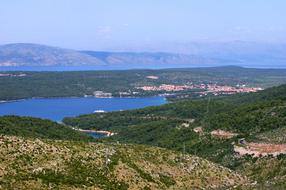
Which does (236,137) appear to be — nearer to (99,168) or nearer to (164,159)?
(164,159)

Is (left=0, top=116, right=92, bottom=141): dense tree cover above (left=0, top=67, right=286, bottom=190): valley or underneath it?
underneath

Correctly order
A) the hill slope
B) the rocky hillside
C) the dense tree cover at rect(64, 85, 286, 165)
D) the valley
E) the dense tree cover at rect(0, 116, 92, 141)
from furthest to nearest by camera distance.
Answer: the dense tree cover at rect(0, 116, 92, 141) → the dense tree cover at rect(64, 85, 286, 165) → the hill slope → the valley → the rocky hillside

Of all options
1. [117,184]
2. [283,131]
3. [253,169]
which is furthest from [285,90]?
[117,184]

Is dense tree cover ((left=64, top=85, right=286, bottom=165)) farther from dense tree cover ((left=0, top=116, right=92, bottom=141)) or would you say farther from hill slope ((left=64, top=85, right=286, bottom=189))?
dense tree cover ((left=0, top=116, right=92, bottom=141))

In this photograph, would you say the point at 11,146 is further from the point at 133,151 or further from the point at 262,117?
the point at 262,117

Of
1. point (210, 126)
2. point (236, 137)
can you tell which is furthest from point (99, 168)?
point (210, 126)

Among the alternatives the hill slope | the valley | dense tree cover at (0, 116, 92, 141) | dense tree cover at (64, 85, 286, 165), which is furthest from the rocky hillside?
dense tree cover at (0, 116, 92, 141)

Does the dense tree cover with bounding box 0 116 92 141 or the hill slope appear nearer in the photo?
the hill slope

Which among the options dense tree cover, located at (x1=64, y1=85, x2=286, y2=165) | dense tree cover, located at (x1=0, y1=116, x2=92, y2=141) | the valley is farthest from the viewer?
dense tree cover, located at (x1=0, y1=116, x2=92, y2=141)

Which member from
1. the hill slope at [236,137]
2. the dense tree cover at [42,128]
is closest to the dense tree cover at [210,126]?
the hill slope at [236,137]
